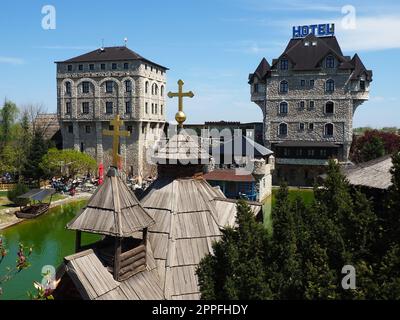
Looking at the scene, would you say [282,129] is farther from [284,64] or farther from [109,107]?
[109,107]

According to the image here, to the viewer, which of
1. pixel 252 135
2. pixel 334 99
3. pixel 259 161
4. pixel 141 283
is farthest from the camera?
pixel 252 135

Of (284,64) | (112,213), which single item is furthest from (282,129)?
(112,213)

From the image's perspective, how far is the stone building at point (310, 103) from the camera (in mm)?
46469

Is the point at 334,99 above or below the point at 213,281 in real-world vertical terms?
above

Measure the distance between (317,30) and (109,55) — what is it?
Result: 26220 mm

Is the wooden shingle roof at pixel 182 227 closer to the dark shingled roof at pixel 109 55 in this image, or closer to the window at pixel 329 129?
the window at pixel 329 129

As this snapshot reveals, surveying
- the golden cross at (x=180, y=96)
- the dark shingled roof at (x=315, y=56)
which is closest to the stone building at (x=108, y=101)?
the dark shingled roof at (x=315, y=56)

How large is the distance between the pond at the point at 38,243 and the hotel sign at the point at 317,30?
34294 mm

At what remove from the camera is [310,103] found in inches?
1893

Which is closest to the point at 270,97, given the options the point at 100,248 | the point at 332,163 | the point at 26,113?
the point at 26,113

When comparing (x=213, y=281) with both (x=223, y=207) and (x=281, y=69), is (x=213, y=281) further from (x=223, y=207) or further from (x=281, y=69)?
(x=281, y=69)

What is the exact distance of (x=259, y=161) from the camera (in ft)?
127

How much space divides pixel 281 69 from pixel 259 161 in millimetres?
15311

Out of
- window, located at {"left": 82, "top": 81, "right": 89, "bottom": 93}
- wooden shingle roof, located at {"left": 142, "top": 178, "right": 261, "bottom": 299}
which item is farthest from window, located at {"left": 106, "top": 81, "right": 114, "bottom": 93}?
wooden shingle roof, located at {"left": 142, "top": 178, "right": 261, "bottom": 299}
